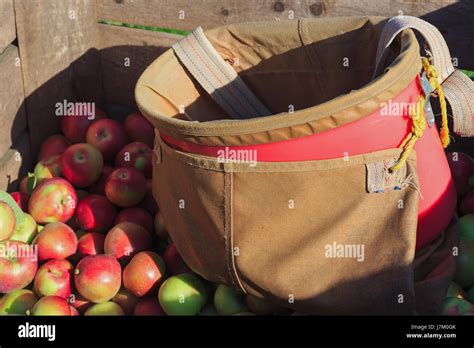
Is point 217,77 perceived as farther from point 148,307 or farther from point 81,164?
point 148,307

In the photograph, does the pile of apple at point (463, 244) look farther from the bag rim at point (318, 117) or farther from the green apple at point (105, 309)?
the green apple at point (105, 309)

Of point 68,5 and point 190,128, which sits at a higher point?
point 68,5

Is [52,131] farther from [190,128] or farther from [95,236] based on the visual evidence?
[190,128]

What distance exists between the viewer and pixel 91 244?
2.63m

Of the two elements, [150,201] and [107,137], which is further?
[107,137]

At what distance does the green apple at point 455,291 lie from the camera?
217cm

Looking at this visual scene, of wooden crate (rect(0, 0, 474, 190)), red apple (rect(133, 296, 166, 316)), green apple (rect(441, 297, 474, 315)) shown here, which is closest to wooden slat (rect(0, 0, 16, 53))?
wooden crate (rect(0, 0, 474, 190))

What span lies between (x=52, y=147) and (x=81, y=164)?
10.3 inches

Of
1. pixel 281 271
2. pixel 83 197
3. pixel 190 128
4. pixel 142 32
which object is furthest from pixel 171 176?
pixel 142 32

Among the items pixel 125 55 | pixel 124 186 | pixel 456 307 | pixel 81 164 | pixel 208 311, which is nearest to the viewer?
pixel 456 307

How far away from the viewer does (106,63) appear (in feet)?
10.6

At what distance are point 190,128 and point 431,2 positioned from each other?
1.27 meters

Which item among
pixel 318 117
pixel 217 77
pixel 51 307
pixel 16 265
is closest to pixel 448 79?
pixel 318 117

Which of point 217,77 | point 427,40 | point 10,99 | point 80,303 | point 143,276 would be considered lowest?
point 80,303
